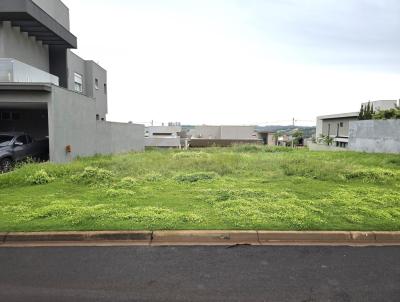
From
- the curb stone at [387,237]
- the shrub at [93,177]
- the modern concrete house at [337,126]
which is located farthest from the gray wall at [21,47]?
the modern concrete house at [337,126]

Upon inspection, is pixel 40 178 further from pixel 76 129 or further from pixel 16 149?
pixel 76 129

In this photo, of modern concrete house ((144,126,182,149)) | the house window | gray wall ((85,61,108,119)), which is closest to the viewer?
the house window

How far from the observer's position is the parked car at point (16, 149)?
12.8 meters

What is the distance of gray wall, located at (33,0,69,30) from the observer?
2178 cm

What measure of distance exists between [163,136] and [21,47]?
58609 mm

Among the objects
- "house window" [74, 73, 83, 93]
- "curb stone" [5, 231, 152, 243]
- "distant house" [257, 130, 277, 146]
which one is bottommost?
"distant house" [257, 130, 277, 146]

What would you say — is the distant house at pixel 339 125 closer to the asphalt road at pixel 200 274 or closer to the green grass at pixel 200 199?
the green grass at pixel 200 199

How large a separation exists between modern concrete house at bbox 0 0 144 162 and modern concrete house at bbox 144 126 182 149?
3920 centimetres

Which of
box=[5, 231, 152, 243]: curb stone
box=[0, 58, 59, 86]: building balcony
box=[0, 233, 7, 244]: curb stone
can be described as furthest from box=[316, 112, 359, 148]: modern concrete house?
box=[0, 233, 7, 244]: curb stone

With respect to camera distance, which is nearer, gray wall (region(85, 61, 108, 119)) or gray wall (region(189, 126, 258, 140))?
gray wall (region(85, 61, 108, 119))

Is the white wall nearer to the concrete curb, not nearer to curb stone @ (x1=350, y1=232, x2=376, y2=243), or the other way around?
curb stone @ (x1=350, y1=232, x2=376, y2=243)

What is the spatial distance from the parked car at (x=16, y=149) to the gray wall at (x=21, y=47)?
527 cm

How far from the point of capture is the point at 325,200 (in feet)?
24.1

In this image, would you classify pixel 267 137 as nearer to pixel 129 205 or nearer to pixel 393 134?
pixel 393 134
